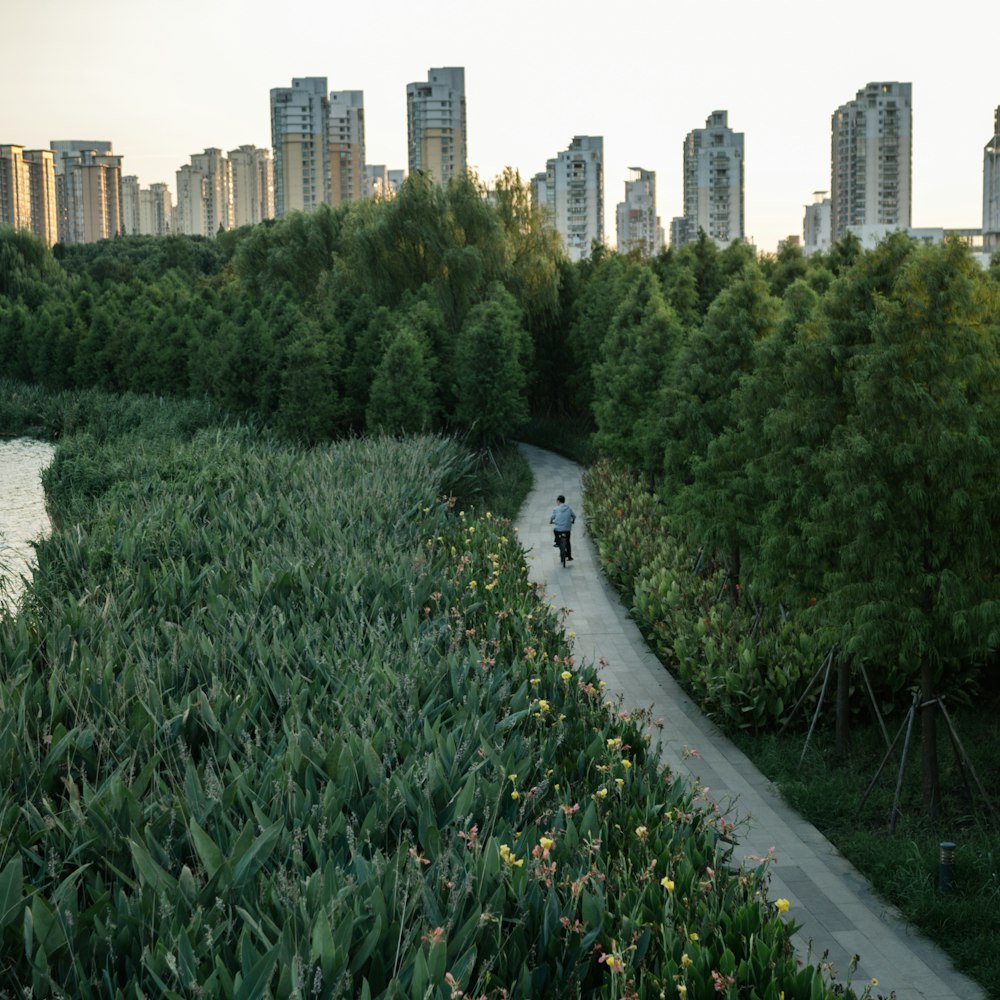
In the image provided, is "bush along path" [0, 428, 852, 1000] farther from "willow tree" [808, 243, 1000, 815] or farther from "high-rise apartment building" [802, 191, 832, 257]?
"high-rise apartment building" [802, 191, 832, 257]

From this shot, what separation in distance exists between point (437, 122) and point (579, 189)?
811 inches

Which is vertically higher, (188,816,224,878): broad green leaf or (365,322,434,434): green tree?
(365,322,434,434): green tree

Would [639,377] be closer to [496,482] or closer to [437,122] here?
[496,482]

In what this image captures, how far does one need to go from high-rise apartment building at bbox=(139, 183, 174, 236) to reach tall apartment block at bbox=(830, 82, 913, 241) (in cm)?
10911

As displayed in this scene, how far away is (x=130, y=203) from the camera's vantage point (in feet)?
577

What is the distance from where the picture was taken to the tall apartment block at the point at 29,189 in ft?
427

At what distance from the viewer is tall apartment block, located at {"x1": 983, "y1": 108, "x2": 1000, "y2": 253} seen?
89938 mm

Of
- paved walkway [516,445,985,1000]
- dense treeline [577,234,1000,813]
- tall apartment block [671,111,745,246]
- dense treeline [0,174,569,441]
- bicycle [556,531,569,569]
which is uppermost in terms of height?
tall apartment block [671,111,745,246]

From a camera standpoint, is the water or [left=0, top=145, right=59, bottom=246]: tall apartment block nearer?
the water

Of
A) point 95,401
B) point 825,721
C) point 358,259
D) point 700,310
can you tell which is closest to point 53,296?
point 95,401

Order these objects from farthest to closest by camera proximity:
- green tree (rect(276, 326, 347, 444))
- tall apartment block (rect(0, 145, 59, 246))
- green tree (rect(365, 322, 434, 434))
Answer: tall apartment block (rect(0, 145, 59, 246)), green tree (rect(276, 326, 347, 444)), green tree (rect(365, 322, 434, 434))

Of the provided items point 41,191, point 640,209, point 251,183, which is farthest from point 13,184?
point 640,209

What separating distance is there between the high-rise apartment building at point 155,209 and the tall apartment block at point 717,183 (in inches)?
3491

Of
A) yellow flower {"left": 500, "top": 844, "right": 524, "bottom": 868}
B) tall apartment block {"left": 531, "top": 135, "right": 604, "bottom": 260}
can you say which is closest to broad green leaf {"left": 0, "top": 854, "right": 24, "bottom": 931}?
yellow flower {"left": 500, "top": 844, "right": 524, "bottom": 868}
